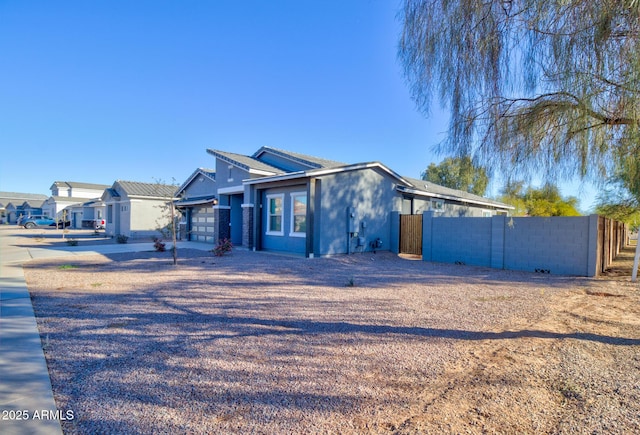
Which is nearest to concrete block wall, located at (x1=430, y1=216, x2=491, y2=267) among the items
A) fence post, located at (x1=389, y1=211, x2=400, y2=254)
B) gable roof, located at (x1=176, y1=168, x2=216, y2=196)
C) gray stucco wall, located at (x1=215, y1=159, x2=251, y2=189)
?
fence post, located at (x1=389, y1=211, x2=400, y2=254)

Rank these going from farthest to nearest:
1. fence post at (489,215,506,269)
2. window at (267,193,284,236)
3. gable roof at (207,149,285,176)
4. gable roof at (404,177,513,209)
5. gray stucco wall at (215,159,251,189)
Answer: gable roof at (404,177,513,209) < gray stucco wall at (215,159,251,189) < gable roof at (207,149,285,176) < window at (267,193,284,236) < fence post at (489,215,506,269)

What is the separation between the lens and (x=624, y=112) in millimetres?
5895

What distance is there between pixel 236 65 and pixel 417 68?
10624 mm

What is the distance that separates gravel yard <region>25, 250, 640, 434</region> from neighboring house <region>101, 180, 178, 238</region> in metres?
19.8

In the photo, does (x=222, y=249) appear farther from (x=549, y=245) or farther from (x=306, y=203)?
(x=549, y=245)

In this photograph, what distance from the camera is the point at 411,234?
16406 mm

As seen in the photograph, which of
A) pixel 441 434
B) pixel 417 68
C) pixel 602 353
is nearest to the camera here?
pixel 441 434

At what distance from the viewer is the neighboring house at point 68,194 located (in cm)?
5166

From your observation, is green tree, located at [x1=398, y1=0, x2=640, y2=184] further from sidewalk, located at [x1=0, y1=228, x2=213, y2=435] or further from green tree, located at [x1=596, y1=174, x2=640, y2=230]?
green tree, located at [x1=596, y1=174, x2=640, y2=230]

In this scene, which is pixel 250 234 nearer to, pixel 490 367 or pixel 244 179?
pixel 244 179

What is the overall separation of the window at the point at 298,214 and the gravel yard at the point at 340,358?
616 centimetres

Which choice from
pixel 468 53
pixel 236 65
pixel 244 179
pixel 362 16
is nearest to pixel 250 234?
pixel 244 179

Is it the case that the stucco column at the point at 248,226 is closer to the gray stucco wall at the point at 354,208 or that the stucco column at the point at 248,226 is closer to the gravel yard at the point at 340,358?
the gray stucco wall at the point at 354,208

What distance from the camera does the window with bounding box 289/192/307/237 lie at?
14727 mm
